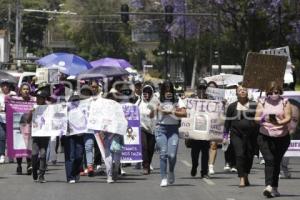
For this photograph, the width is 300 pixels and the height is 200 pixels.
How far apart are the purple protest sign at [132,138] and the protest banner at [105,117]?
1.85 metres

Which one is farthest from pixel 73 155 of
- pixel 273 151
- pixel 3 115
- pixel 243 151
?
pixel 273 151

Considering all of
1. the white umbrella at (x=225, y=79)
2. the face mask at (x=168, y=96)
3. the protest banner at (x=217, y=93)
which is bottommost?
the protest banner at (x=217, y=93)

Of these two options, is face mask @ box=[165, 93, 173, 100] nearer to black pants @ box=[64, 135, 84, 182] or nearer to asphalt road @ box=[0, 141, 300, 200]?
asphalt road @ box=[0, 141, 300, 200]

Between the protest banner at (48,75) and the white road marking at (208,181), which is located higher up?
the protest banner at (48,75)

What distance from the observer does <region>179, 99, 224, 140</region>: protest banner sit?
17125mm

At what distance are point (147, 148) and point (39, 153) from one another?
9.58 ft

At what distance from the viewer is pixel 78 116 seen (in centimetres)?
1662

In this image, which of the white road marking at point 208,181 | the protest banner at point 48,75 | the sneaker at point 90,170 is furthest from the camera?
the protest banner at point 48,75

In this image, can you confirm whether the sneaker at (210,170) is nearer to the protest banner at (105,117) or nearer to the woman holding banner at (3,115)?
the protest banner at (105,117)

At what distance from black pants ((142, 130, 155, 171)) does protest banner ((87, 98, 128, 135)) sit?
2059 mm

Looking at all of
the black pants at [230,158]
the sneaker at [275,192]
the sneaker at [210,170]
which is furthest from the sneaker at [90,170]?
the sneaker at [275,192]

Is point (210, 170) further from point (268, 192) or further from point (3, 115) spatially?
point (3, 115)

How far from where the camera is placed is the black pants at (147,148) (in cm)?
1830

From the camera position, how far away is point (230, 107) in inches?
637
